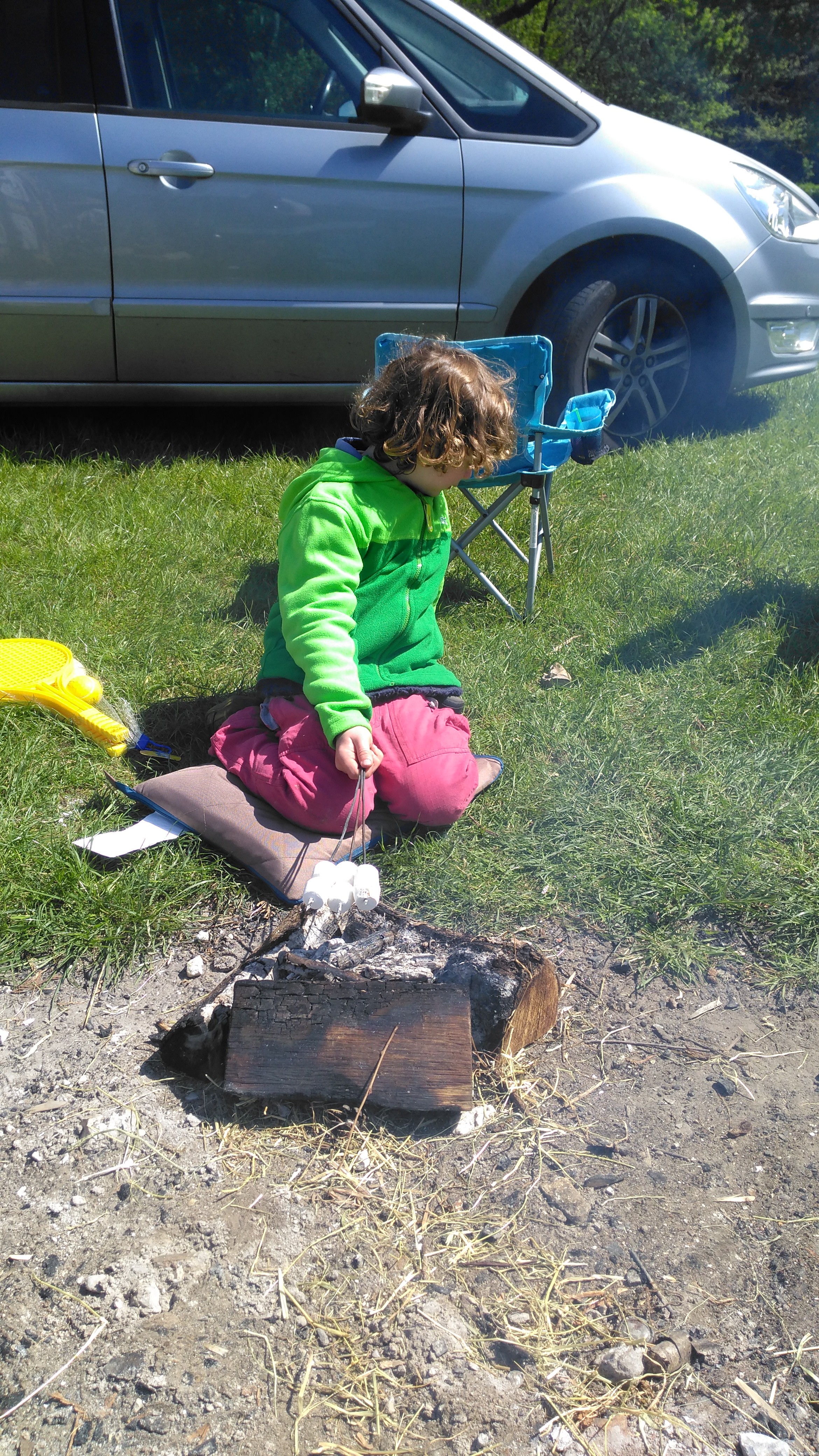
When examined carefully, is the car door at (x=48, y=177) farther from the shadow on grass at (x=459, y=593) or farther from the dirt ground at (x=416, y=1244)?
the dirt ground at (x=416, y=1244)

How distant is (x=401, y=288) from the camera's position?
4.76 meters

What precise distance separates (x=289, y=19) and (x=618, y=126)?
1.55 meters

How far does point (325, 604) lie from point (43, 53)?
3.44m

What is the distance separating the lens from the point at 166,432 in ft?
17.4

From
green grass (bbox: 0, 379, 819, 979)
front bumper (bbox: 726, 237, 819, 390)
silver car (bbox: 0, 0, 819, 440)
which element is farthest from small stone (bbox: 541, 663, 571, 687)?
front bumper (bbox: 726, 237, 819, 390)

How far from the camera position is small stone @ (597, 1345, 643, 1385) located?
157cm

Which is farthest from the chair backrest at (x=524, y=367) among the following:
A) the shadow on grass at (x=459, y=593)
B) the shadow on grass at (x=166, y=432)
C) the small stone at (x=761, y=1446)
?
the small stone at (x=761, y=1446)

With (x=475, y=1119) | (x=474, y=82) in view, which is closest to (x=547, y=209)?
(x=474, y=82)

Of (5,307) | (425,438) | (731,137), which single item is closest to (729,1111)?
(425,438)

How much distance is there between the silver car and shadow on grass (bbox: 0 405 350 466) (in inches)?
12.5

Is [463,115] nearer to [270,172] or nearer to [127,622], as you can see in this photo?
[270,172]

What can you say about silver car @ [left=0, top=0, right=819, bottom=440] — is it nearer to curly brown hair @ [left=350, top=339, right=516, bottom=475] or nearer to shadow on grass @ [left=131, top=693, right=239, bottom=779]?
shadow on grass @ [left=131, top=693, right=239, bottom=779]

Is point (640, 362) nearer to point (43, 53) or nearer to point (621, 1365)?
point (43, 53)

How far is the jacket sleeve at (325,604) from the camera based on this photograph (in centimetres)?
238
